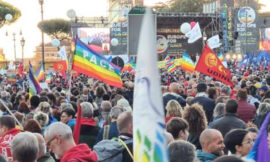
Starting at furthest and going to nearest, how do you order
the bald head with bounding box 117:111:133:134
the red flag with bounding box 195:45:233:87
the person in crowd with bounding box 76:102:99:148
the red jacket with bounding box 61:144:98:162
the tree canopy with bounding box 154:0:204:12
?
the tree canopy with bounding box 154:0:204:12 < the red flag with bounding box 195:45:233:87 < the person in crowd with bounding box 76:102:99:148 < the bald head with bounding box 117:111:133:134 < the red jacket with bounding box 61:144:98:162

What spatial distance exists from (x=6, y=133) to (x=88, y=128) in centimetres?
144

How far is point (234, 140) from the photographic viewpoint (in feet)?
14.6

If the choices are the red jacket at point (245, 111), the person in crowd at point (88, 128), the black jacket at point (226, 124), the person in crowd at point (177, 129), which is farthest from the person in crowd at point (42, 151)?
the red jacket at point (245, 111)

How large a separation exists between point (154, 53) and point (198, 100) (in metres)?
5.95

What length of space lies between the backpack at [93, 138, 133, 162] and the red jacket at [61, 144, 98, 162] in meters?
0.38

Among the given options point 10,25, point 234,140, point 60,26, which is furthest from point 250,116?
point 60,26

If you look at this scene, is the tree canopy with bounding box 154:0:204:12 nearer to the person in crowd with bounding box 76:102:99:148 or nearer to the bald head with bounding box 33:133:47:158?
the person in crowd with bounding box 76:102:99:148

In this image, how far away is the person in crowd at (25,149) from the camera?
151 inches

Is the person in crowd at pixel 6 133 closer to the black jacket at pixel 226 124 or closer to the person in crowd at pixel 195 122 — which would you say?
the person in crowd at pixel 195 122

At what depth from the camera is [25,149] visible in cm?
384

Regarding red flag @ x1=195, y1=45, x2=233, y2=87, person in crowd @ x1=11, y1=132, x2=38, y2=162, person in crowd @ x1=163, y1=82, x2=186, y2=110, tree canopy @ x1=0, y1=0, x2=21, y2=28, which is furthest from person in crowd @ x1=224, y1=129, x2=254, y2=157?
tree canopy @ x1=0, y1=0, x2=21, y2=28

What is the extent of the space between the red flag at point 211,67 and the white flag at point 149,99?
9063 millimetres

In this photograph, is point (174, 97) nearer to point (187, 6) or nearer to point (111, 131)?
point (111, 131)

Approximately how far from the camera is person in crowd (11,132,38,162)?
3832 millimetres
